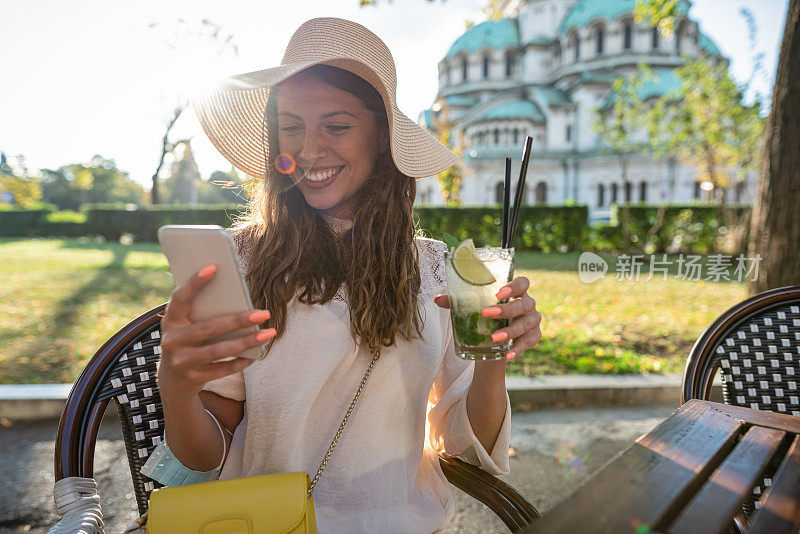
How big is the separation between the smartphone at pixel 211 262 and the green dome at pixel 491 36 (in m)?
48.2

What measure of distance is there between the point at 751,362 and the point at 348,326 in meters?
1.35

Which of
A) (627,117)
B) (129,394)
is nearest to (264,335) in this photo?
(129,394)

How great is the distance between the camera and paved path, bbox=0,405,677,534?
2576mm

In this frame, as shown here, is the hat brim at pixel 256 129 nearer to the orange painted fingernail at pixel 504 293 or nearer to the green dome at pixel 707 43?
the orange painted fingernail at pixel 504 293

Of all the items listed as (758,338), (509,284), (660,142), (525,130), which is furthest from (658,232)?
(525,130)

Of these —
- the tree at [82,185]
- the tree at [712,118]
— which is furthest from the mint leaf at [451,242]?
the tree at [82,185]

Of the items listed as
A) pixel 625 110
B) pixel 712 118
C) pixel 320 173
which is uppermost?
pixel 625 110

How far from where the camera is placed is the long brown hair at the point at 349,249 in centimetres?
147

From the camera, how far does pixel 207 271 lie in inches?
35.1

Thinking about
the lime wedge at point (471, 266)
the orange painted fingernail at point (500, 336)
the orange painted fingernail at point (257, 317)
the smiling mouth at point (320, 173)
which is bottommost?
the orange painted fingernail at point (500, 336)

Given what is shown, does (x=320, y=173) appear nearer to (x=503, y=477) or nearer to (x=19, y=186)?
(x=503, y=477)

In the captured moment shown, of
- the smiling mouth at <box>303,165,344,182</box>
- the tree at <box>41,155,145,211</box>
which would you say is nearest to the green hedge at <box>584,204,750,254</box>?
the smiling mouth at <box>303,165,344,182</box>

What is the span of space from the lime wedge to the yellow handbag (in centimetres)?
58

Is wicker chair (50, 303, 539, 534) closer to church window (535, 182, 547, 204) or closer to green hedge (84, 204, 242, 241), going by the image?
green hedge (84, 204, 242, 241)
